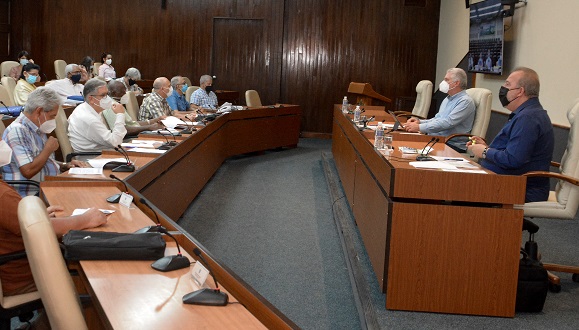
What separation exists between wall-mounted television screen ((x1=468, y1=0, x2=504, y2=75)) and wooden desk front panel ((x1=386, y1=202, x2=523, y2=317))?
5.15 metres

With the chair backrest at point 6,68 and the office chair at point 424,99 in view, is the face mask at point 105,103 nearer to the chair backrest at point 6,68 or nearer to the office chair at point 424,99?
the office chair at point 424,99

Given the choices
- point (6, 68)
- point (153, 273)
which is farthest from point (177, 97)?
point (153, 273)

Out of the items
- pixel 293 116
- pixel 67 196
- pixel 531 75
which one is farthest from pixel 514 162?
pixel 293 116

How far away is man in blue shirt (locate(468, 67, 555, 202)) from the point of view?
397 cm

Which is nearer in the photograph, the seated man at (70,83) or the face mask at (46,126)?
the face mask at (46,126)

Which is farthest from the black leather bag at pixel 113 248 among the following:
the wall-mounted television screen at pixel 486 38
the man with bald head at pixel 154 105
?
the wall-mounted television screen at pixel 486 38

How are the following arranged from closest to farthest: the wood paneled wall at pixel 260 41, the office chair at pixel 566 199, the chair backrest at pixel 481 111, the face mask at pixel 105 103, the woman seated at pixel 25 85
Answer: the office chair at pixel 566 199
the face mask at pixel 105 103
the chair backrest at pixel 481 111
the woman seated at pixel 25 85
the wood paneled wall at pixel 260 41

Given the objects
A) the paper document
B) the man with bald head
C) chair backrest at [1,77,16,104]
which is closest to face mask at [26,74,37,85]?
chair backrest at [1,77,16,104]

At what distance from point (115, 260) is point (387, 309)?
186 cm

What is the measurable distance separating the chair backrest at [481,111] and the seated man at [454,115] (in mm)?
53

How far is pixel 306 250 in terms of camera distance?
4.93 metres

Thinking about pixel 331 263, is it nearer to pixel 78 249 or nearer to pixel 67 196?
pixel 67 196

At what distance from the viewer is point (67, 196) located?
3.13m

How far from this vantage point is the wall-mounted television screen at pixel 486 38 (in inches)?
320
